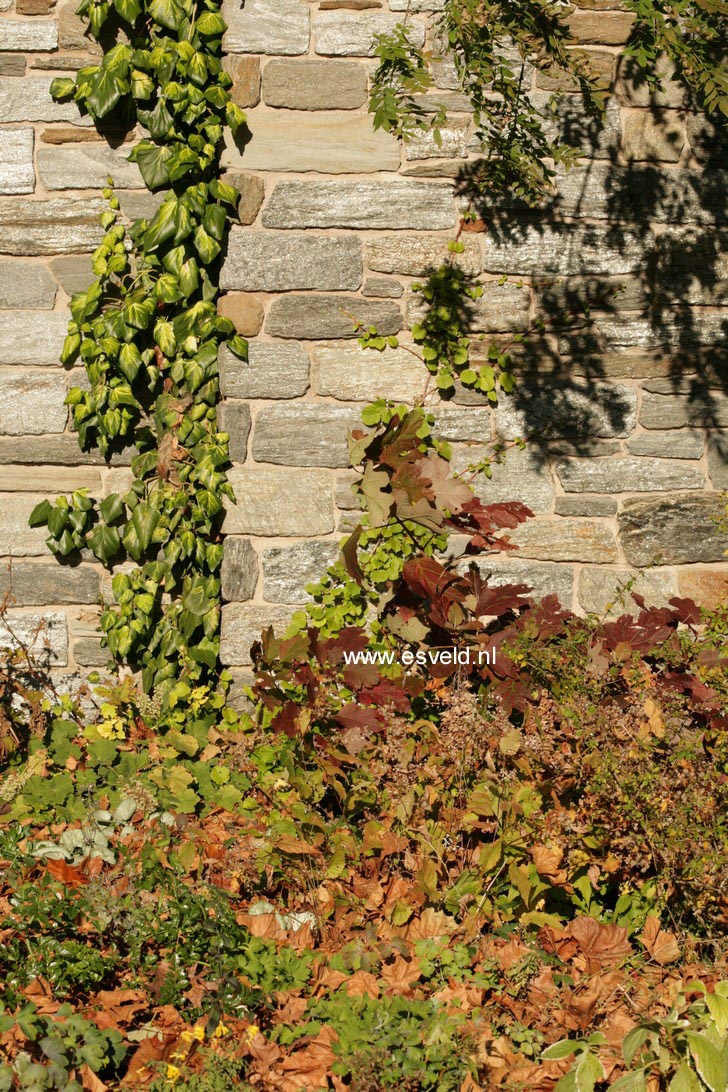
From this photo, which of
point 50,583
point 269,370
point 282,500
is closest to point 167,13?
point 269,370

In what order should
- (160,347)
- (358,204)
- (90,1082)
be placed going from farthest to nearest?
(160,347) → (358,204) → (90,1082)

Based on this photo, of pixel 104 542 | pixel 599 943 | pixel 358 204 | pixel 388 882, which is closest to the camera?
pixel 599 943

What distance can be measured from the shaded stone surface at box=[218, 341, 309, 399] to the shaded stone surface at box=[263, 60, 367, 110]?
0.82 m

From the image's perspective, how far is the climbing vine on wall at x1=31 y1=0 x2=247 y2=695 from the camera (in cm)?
326

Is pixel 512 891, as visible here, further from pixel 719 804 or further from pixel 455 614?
pixel 455 614

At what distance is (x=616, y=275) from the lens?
341cm

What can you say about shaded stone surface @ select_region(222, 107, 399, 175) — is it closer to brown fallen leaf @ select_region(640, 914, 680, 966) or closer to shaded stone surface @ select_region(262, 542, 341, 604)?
shaded stone surface @ select_region(262, 542, 341, 604)

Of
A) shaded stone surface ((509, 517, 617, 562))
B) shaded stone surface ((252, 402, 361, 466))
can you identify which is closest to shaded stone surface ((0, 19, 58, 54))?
shaded stone surface ((252, 402, 361, 466))

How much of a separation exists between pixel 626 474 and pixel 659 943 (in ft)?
5.52

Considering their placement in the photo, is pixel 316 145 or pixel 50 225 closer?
pixel 316 145

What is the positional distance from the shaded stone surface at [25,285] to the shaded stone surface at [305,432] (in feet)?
2.96

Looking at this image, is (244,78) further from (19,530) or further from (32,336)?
(19,530)

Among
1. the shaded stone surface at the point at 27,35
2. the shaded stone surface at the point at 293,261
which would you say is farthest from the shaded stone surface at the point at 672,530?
the shaded stone surface at the point at 27,35

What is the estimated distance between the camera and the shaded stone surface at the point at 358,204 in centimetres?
331
